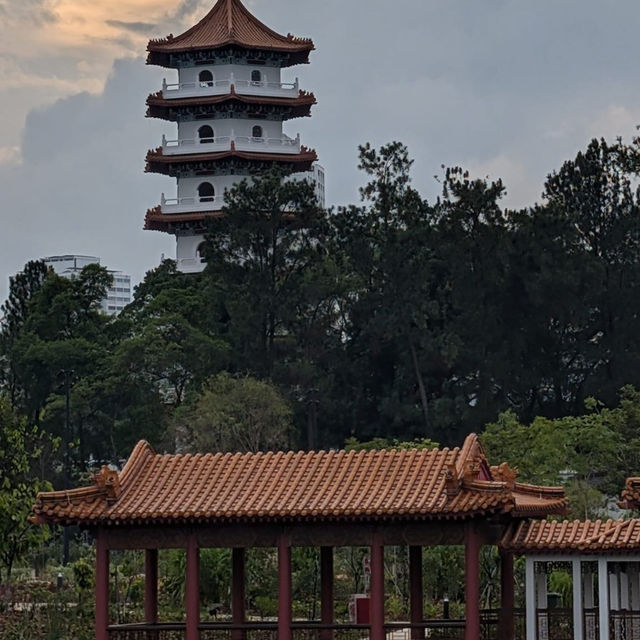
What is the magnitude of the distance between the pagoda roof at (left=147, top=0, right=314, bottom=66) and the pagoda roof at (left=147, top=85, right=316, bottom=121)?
220 centimetres

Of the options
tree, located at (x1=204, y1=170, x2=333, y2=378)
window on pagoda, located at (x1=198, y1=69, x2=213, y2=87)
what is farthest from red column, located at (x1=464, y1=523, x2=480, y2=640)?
window on pagoda, located at (x1=198, y1=69, x2=213, y2=87)

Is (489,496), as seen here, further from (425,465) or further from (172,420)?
(172,420)

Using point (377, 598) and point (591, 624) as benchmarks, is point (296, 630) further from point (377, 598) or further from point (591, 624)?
point (591, 624)

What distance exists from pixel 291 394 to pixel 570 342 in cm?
1050

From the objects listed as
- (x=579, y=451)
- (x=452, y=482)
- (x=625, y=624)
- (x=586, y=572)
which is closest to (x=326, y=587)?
(x=452, y=482)

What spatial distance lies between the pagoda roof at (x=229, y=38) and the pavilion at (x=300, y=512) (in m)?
59.6

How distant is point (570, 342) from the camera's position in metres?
72.7

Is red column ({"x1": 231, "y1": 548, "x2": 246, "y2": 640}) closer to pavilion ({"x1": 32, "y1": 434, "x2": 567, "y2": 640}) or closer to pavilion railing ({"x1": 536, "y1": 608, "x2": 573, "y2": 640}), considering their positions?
pavilion ({"x1": 32, "y1": 434, "x2": 567, "y2": 640})

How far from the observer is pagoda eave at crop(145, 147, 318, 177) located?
88.0 meters

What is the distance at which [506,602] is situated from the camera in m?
31.8

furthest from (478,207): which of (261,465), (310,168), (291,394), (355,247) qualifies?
(261,465)

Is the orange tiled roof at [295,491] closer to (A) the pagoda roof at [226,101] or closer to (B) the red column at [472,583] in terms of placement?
(B) the red column at [472,583]

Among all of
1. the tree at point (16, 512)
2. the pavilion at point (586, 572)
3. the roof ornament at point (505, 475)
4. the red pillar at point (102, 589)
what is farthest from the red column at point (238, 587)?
the tree at point (16, 512)

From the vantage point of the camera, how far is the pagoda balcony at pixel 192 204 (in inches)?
3447
